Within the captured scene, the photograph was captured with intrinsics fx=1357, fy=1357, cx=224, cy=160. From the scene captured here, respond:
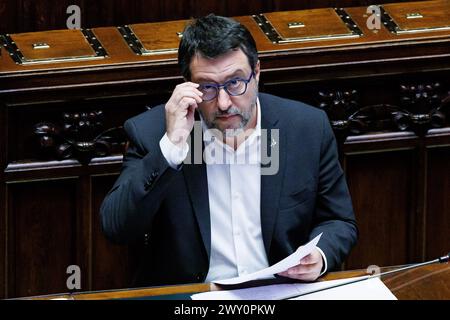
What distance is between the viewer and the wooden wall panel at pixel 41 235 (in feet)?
→ 12.1

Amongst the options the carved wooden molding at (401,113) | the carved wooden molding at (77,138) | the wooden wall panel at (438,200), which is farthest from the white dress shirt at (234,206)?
the wooden wall panel at (438,200)

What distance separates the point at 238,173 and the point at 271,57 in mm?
746

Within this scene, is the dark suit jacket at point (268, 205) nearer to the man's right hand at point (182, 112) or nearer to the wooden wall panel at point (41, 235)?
the man's right hand at point (182, 112)

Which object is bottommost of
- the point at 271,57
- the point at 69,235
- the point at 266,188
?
the point at 69,235

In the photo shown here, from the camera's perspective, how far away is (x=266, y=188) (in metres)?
→ 3.10

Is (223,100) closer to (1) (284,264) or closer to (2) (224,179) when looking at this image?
(2) (224,179)

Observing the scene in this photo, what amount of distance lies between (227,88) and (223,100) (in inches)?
1.1

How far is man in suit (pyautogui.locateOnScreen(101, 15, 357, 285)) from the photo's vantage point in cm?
295

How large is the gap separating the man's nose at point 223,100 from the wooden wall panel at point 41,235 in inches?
35.2

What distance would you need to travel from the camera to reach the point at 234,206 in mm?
3105

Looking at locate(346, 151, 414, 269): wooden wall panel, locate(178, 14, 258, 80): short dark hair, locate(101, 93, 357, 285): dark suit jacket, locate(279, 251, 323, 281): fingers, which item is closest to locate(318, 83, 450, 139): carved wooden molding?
locate(346, 151, 414, 269): wooden wall panel
